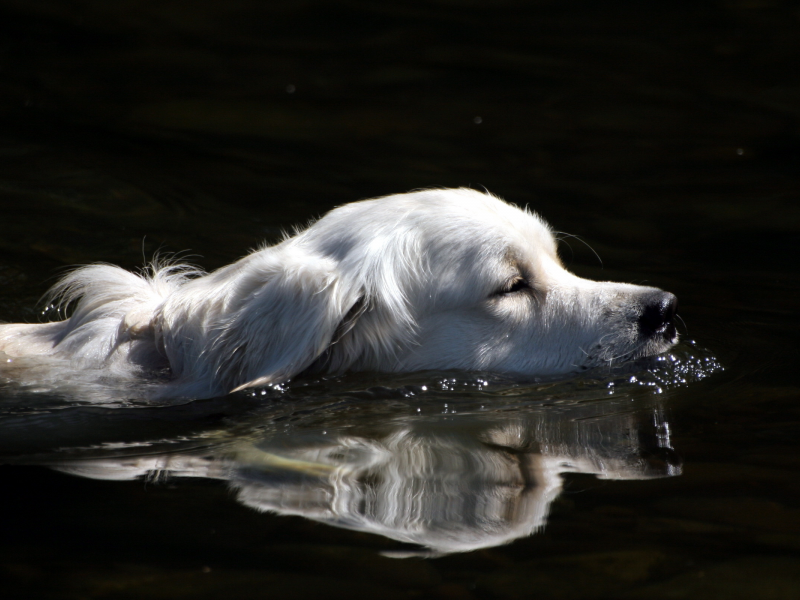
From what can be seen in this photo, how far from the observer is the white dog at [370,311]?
4109 millimetres

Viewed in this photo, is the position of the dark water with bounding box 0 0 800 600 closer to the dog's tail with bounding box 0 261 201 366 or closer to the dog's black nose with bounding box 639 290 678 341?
the dog's black nose with bounding box 639 290 678 341

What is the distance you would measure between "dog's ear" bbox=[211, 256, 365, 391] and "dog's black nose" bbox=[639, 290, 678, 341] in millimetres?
1473

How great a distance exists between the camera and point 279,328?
4.10 meters

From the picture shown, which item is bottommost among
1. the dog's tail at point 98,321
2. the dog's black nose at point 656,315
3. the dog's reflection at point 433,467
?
the dog's reflection at point 433,467

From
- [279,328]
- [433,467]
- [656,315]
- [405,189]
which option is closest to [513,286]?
[656,315]

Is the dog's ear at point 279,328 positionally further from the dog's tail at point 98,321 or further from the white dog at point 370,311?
the dog's tail at point 98,321

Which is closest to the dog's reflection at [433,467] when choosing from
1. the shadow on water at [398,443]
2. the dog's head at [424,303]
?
the shadow on water at [398,443]

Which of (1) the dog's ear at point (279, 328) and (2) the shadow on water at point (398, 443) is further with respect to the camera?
(1) the dog's ear at point (279, 328)

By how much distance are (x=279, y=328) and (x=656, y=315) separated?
1.79 meters

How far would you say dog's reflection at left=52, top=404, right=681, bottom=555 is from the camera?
293 centimetres

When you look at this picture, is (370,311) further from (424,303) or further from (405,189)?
(405,189)

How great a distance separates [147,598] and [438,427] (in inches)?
64.9

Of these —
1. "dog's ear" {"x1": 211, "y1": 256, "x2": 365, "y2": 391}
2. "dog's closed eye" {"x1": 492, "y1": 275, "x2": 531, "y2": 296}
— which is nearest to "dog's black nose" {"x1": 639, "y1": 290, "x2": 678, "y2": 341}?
"dog's closed eye" {"x1": 492, "y1": 275, "x2": 531, "y2": 296}

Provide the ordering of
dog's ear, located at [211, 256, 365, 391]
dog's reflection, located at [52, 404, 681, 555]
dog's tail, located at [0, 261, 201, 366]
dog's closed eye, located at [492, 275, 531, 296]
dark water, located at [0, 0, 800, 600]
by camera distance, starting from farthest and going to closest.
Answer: dog's closed eye, located at [492, 275, 531, 296] → dog's tail, located at [0, 261, 201, 366] → dog's ear, located at [211, 256, 365, 391] → dog's reflection, located at [52, 404, 681, 555] → dark water, located at [0, 0, 800, 600]
